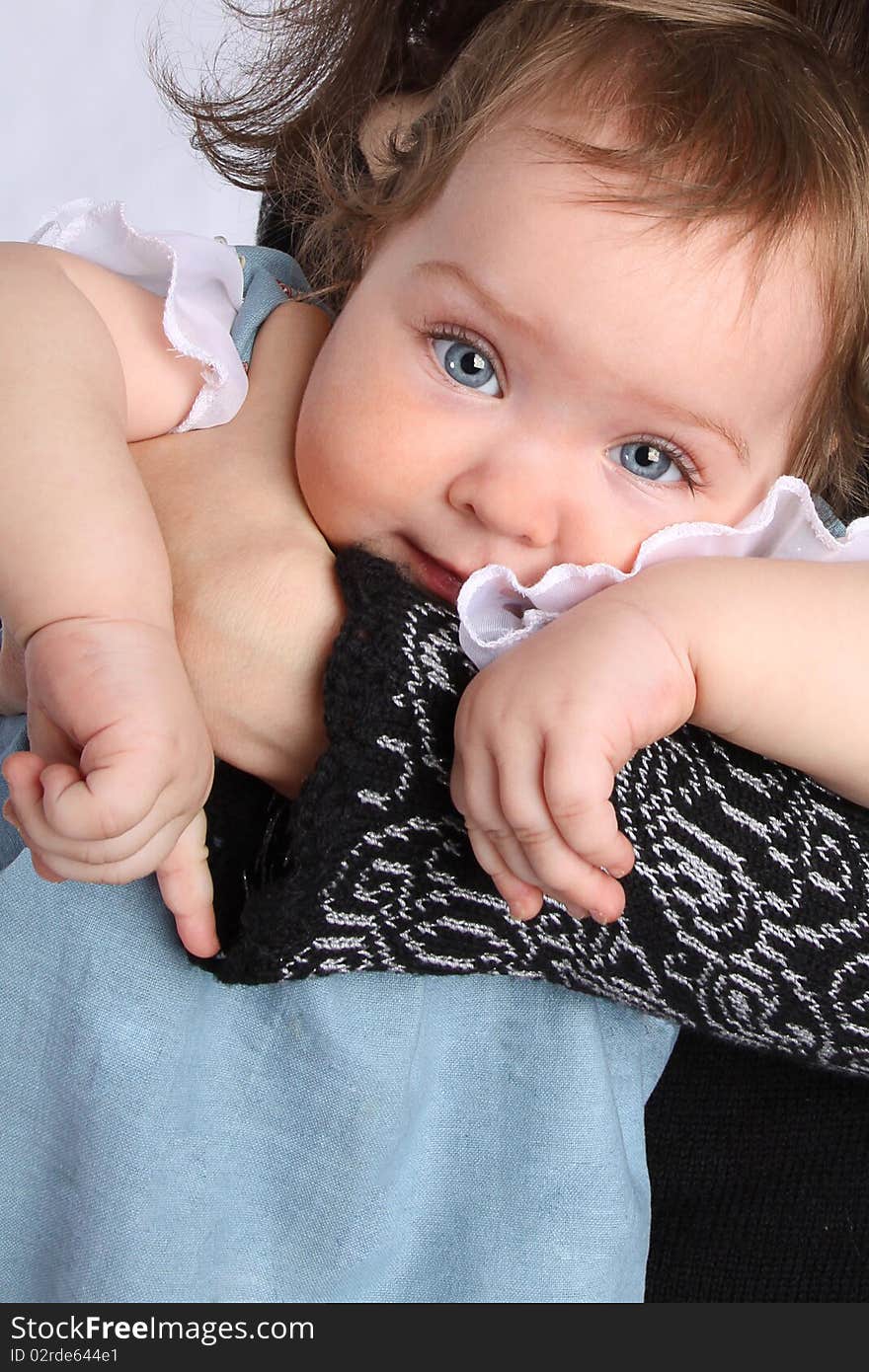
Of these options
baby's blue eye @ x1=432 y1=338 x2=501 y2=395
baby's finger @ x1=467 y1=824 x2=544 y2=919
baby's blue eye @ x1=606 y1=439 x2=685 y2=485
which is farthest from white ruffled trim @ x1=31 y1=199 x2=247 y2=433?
baby's finger @ x1=467 y1=824 x2=544 y2=919

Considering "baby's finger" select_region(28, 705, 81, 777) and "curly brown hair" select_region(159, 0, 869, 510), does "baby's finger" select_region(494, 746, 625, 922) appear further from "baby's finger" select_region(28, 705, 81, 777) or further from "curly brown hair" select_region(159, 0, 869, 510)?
"curly brown hair" select_region(159, 0, 869, 510)

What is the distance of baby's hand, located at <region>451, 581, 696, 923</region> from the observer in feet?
1.96

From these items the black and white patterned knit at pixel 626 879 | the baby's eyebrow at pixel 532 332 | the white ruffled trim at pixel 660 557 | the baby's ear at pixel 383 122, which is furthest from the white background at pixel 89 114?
the black and white patterned knit at pixel 626 879

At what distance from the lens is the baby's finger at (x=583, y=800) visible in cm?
59

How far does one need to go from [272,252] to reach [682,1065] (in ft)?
1.97

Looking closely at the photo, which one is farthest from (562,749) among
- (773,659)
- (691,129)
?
(691,129)

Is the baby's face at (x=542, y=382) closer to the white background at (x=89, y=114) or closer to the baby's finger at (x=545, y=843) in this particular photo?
the baby's finger at (x=545, y=843)

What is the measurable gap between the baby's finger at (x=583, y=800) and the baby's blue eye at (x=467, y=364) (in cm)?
26

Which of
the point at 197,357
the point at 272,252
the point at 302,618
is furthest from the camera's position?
the point at 272,252

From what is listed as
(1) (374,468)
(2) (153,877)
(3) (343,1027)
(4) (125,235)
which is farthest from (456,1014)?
(4) (125,235)

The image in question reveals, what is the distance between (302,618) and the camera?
693 millimetres

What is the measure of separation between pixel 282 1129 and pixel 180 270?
1.55 ft

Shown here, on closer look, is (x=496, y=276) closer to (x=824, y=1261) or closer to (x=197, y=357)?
(x=197, y=357)

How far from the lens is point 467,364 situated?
2.59 ft
